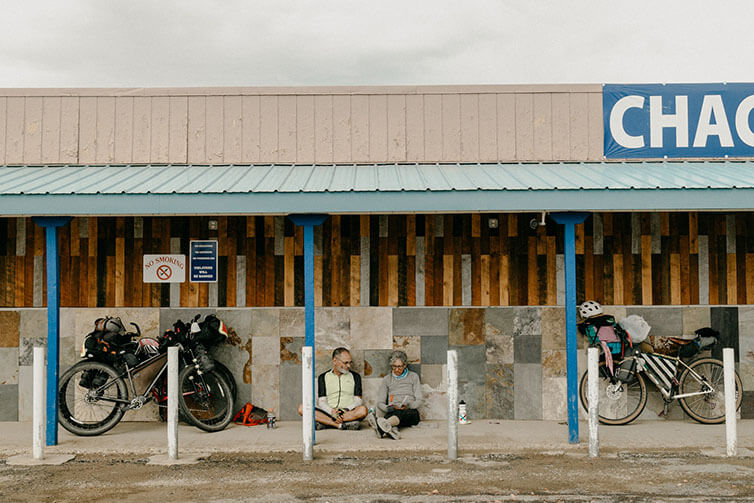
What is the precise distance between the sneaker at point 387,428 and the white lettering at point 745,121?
22.5 ft

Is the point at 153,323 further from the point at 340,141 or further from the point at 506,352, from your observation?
the point at 506,352

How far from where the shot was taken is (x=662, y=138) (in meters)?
11.1

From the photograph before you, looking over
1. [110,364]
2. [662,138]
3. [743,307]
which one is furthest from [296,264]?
[743,307]

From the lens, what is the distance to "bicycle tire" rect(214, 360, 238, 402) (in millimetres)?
10421

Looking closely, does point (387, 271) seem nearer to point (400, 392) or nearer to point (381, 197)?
point (400, 392)

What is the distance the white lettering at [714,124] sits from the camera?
36.4ft

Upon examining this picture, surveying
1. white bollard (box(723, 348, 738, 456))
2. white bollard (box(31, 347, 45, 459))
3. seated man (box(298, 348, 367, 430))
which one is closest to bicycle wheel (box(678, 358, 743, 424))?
white bollard (box(723, 348, 738, 456))

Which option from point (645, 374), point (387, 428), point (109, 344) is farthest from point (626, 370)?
point (109, 344)

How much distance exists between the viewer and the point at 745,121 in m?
11.1

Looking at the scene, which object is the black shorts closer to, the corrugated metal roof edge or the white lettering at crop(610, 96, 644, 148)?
the corrugated metal roof edge

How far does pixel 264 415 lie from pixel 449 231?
3.78 meters

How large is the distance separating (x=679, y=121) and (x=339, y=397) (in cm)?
658

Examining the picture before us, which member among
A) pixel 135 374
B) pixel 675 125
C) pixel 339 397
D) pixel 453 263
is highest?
pixel 675 125

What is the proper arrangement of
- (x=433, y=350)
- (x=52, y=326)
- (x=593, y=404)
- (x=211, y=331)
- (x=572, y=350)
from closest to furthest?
(x=593, y=404), (x=572, y=350), (x=52, y=326), (x=211, y=331), (x=433, y=350)
